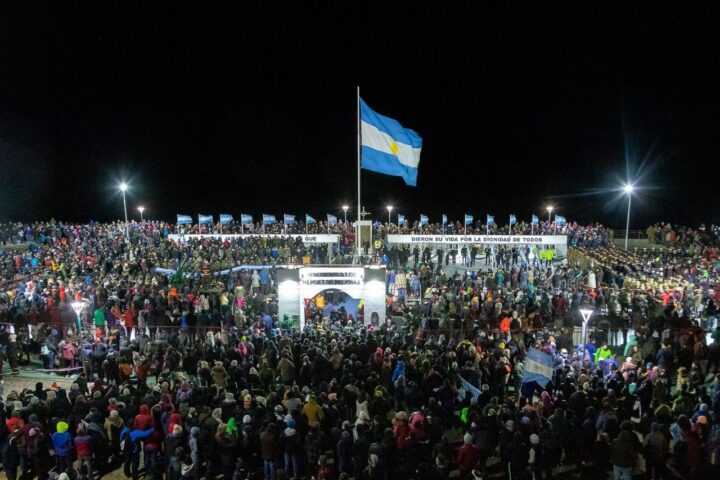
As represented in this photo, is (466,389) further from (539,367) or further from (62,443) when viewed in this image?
(62,443)

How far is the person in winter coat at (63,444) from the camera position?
27.5ft

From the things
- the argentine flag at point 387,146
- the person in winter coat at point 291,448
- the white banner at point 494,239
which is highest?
the argentine flag at point 387,146

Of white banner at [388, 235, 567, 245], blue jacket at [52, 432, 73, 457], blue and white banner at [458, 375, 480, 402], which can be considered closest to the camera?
blue jacket at [52, 432, 73, 457]

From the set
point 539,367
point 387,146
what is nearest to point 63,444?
point 539,367

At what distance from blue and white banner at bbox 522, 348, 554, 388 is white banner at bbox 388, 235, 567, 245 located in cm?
1931

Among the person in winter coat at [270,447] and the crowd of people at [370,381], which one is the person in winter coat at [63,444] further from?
the person in winter coat at [270,447]

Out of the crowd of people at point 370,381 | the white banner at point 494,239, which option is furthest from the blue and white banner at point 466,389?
the white banner at point 494,239

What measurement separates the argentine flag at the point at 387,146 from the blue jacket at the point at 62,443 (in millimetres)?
11405

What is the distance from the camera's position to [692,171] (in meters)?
84.4

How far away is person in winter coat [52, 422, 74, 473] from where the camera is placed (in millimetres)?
8375

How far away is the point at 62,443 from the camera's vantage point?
840 centimetres

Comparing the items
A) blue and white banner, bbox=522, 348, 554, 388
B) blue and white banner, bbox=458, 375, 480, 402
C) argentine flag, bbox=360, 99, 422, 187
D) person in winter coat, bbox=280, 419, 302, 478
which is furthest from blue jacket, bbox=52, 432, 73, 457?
argentine flag, bbox=360, 99, 422, 187

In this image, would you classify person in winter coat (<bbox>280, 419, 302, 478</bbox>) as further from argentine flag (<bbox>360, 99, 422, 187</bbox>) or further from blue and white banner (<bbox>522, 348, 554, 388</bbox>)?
argentine flag (<bbox>360, 99, 422, 187</bbox>)

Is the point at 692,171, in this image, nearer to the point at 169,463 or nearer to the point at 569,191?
the point at 569,191
